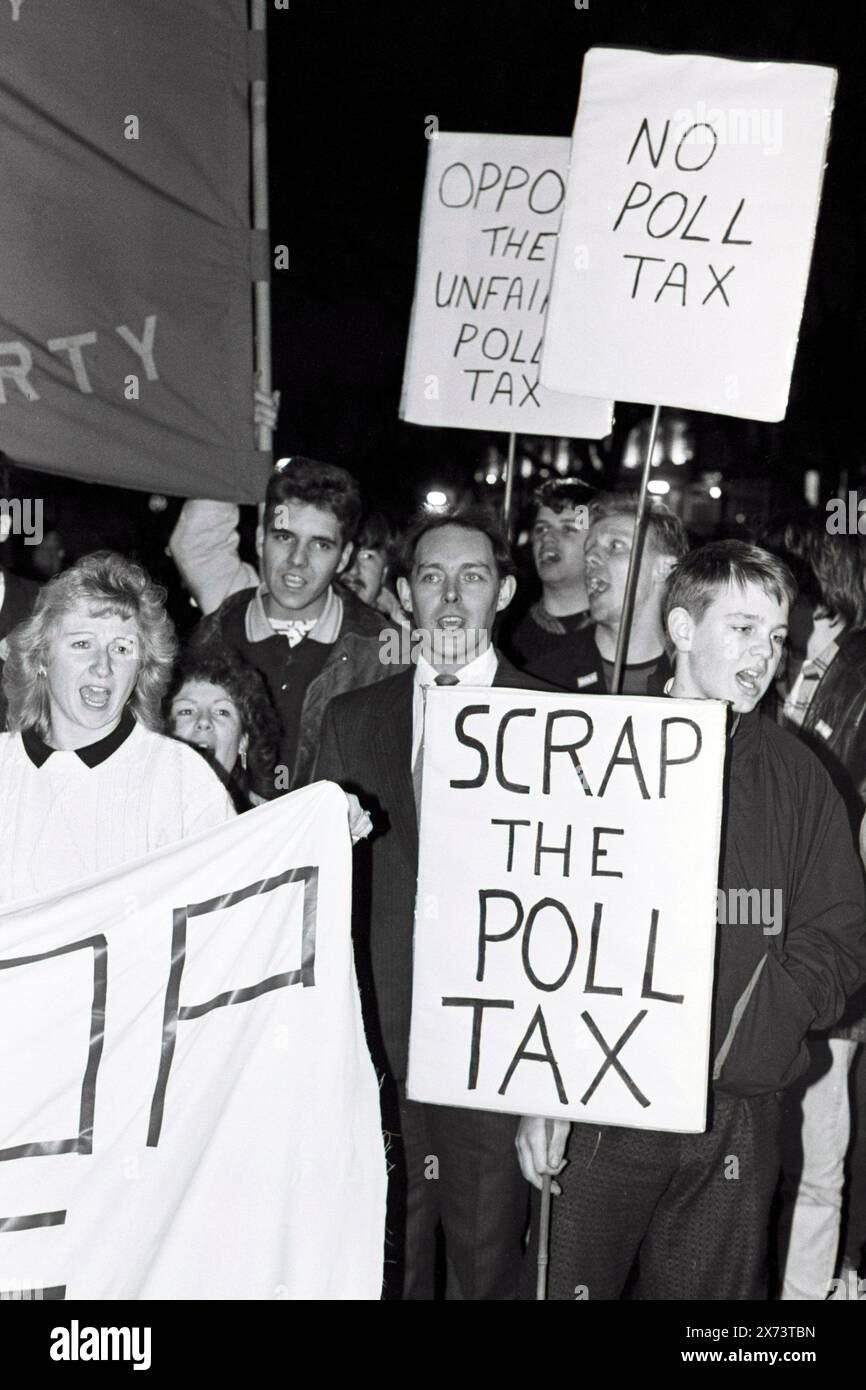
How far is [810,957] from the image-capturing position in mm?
2887

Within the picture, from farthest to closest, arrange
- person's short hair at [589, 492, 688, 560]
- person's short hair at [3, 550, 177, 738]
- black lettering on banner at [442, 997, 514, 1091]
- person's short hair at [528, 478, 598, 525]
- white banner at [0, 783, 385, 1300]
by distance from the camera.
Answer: person's short hair at [528, 478, 598, 525] → person's short hair at [589, 492, 688, 560] → person's short hair at [3, 550, 177, 738] → black lettering on banner at [442, 997, 514, 1091] → white banner at [0, 783, 385, 1300]

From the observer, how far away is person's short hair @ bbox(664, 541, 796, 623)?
118 inches

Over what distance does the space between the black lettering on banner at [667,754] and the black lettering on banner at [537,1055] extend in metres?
0.47

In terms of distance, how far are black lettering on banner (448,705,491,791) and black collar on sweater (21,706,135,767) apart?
688 mm

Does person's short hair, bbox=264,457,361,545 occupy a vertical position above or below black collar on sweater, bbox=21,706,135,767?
above

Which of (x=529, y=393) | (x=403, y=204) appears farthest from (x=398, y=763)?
(x=403, y=204)

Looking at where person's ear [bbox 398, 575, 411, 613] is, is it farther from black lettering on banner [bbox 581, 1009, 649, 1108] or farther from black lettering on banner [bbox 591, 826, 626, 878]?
black lettering on banner [bbox 581, 1009, 649, 1108]

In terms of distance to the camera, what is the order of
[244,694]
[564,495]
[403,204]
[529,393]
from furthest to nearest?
1. [403,204]
2. [564,495]
3. [529,393]
4. [244,694]

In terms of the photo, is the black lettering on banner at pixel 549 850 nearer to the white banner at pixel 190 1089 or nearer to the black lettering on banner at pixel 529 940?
the black lettering on banner at pixel 529 940

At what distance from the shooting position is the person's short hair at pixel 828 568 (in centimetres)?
420

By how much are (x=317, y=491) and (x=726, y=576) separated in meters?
1.69

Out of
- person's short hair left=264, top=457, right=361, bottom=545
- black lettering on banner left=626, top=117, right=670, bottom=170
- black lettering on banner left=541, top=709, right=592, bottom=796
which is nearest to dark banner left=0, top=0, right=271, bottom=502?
person's short hair left=264, top=457, right=361, bottom=545

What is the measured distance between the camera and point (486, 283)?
Result: 5.06m

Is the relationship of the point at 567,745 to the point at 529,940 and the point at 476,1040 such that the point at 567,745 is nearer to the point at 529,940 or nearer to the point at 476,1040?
the point at 529,940
